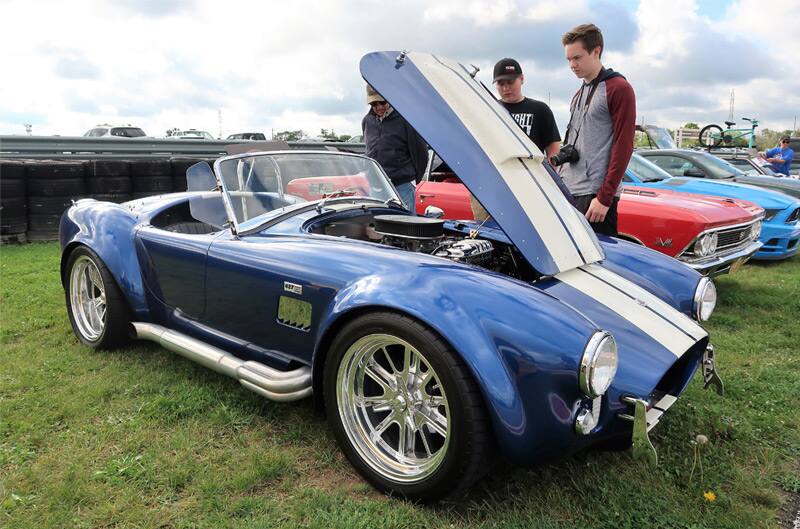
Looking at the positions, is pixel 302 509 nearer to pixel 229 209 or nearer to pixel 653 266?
pixel 229 209

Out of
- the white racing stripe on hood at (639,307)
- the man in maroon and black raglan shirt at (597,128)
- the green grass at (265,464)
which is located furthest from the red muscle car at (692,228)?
the white racing stripe on hood at (639,307)

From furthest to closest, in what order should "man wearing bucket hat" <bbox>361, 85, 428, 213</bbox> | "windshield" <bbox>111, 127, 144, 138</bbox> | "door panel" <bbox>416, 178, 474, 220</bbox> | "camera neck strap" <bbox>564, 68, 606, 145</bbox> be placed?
1. "windshield" <bbox>111, 127, 144, 138</bbox>
2. "door panel" <bbox>416, 178, 474, 220</bbox>
3. "man wearing bucket hat" <bbox>361, 85, 428, 213</bbox>
4. "camera neck strap" <bbox>564, 68, 606, 145</bbox>

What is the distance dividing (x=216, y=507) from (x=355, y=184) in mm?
2011

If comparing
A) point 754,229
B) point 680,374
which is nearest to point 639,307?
point 680,374

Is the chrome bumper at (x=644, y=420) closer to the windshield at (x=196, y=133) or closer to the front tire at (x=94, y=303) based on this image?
the front tire at (x=94, y=303)

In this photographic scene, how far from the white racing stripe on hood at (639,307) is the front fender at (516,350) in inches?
21.4

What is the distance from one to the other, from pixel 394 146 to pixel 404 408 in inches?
113

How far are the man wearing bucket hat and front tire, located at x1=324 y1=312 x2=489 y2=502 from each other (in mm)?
2552

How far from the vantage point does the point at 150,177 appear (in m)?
8.38

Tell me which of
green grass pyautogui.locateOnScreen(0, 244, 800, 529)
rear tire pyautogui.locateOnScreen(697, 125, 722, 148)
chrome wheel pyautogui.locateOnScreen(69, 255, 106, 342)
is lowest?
green grass pyautogui.locateOnScreen(0, 244, 800, 529)

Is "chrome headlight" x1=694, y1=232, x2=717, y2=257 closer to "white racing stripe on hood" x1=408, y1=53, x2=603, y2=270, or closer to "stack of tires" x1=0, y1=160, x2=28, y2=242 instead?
"white racing stripe on hood" x1=408, y1=53, x2=603, y2=270

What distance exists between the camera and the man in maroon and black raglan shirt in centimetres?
351

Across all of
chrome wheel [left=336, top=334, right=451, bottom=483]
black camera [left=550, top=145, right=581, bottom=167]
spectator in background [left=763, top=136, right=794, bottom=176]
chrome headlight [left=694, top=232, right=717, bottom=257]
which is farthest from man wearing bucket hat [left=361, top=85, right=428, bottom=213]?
spectator in background [left=763, top=136, right=794, bottom=176]

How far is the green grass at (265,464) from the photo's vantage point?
208cm
